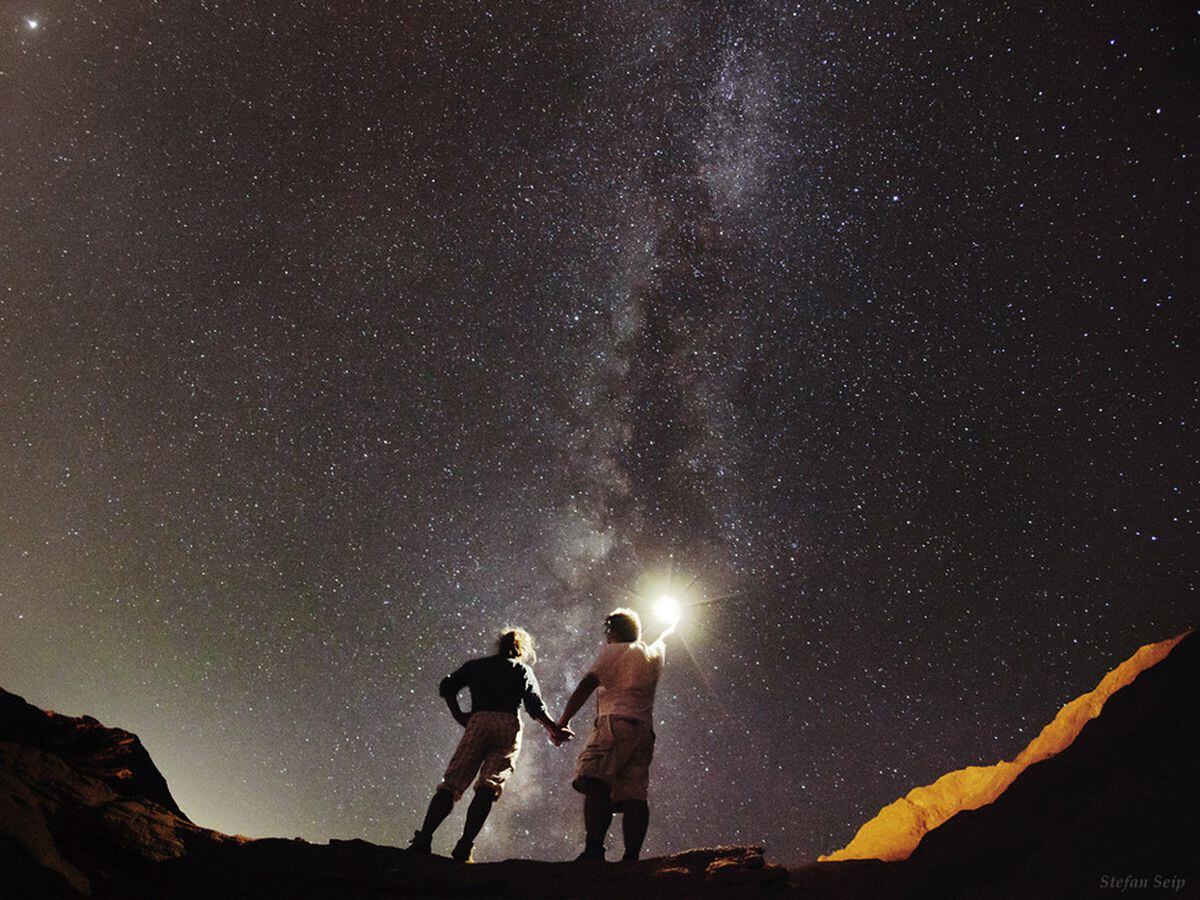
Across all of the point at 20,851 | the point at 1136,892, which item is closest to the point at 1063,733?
the point at 1136,892

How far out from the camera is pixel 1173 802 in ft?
9.43

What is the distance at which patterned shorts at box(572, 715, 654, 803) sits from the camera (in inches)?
168

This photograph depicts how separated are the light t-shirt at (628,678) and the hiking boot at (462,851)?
1268mm

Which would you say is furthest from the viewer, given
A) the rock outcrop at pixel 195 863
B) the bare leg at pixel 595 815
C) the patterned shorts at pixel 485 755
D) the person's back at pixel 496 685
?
the person's back at pixel 496 685

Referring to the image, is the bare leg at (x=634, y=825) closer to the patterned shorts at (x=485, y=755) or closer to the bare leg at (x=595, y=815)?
the bare leg at (x=595, y=815)

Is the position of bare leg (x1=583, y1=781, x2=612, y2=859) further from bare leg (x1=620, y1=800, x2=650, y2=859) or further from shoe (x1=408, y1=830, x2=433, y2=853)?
shoe (x1=408, y1=830, x2=433, y2=853)

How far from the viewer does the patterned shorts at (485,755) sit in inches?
183

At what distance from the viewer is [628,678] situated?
14.9ft

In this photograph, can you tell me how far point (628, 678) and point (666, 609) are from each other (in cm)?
160

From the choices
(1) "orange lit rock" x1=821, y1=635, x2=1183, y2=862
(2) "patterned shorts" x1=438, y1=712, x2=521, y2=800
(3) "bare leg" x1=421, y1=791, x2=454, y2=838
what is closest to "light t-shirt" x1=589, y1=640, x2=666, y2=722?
(2) "patterned shorts" x1=438, y1=712, x2=521, y2=800

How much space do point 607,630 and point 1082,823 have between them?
283cm

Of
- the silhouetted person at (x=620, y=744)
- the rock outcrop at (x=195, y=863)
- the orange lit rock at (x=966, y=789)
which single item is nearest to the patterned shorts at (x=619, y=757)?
the silhouetted person at (x=620, y=744)

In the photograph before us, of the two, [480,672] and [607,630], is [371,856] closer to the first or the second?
[480,672]

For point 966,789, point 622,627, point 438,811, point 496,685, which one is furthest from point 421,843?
point 966,789
